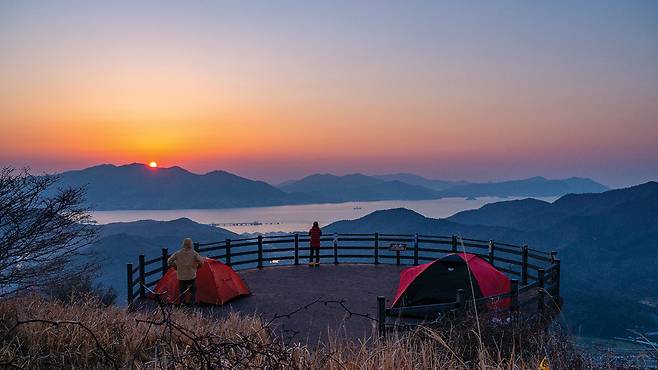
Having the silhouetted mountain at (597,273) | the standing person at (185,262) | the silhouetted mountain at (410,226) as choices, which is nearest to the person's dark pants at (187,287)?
the standing person at (185,262)

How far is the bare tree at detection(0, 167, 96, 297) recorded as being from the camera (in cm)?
1159

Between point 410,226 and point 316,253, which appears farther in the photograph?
point 410,226

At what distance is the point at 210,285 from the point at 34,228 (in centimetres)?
495

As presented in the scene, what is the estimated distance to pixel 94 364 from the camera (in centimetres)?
511

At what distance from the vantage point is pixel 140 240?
142000 mm

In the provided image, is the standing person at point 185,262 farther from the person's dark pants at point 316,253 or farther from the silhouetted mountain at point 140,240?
the silhouetted mountain at point 140,240

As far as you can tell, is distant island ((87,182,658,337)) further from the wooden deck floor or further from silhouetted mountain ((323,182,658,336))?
the wooden deck floor

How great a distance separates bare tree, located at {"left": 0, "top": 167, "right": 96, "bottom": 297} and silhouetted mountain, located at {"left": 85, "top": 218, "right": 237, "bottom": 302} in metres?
94.7

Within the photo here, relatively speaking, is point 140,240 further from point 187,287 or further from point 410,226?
point 187,287

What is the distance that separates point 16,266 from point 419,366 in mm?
12199

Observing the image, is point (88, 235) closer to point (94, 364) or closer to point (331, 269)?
point (331, 269)

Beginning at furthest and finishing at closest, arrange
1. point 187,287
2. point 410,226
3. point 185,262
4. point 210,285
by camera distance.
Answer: point 410,226 → point 210,285 → point 187,287 → point 185,262

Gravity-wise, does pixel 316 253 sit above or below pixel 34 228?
below

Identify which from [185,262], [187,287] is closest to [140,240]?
[187,287]
